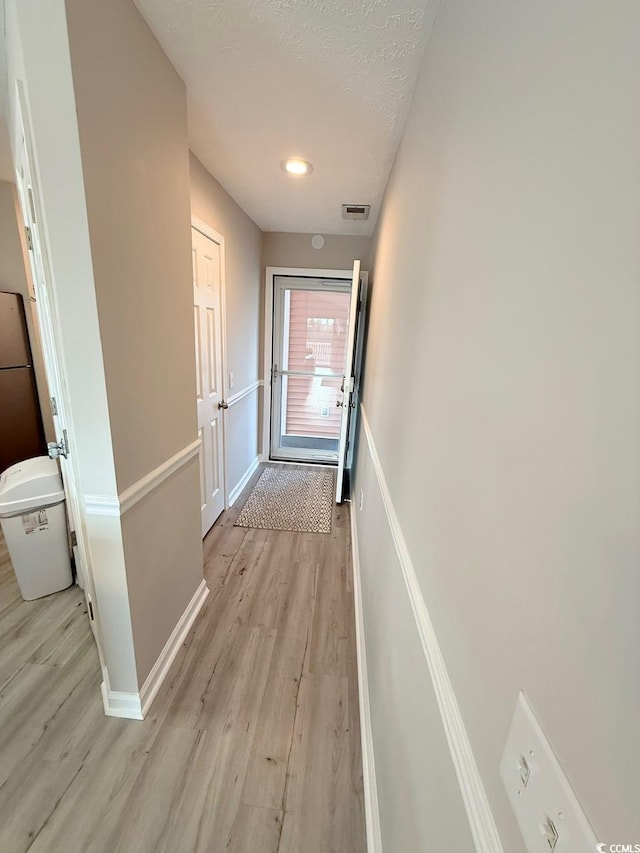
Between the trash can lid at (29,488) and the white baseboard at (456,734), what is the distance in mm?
1873

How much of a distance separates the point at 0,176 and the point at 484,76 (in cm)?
359

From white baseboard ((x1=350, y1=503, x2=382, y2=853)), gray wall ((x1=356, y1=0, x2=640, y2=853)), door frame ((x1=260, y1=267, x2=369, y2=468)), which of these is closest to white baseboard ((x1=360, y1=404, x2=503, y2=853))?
gray wall ((x1=356, y1=0, x2=640, y2=853))

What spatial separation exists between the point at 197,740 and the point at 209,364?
197cm

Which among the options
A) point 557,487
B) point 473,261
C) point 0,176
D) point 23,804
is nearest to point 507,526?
point 557,487

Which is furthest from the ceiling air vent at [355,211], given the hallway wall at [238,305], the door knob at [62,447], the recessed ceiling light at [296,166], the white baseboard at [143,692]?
the white baseboard at [143,692]

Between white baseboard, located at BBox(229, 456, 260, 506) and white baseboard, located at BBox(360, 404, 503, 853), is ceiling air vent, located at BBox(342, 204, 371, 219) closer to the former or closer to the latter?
Result: white baseboard, located at BBox(229, 456, 260, 506)

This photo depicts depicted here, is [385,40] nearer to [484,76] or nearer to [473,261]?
[484,76]

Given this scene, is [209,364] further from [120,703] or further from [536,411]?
[536,411]

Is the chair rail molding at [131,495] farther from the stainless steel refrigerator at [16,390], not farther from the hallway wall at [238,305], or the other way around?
the stainless steel refrigerator at [16,390]

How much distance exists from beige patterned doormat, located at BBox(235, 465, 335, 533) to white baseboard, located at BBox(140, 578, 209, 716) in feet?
2.84

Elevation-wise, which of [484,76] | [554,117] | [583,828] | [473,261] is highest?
[484,76]

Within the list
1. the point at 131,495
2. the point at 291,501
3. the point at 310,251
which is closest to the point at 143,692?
the point at 131,495

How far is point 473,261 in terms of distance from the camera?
1.98 ft

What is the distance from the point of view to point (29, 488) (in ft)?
5.67
